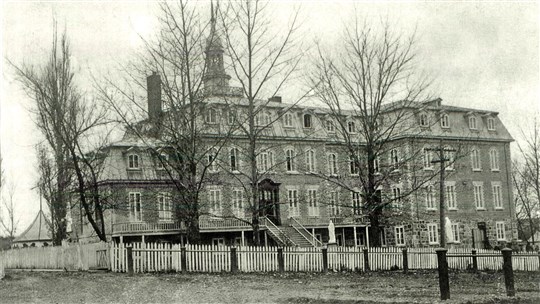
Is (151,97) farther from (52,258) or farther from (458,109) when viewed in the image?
(458,109)

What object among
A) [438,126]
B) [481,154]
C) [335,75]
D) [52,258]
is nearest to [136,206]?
[52,258]

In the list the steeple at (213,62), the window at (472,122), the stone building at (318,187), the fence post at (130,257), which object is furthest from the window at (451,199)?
the fence post at (130,257)

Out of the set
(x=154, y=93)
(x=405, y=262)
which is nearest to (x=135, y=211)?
(x=154, y=93)

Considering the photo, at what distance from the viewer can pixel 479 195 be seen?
164 ft

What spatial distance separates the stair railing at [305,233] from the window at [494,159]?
689 inches

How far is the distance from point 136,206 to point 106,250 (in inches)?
662

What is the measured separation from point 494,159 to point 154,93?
3385cm

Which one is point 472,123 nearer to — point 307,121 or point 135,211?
point 307,121

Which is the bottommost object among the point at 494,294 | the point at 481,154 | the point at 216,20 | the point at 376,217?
the point at 494,294

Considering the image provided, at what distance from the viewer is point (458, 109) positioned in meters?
50.0

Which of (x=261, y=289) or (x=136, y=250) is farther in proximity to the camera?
(x=136, y=250)

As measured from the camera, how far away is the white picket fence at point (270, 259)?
72.8ft

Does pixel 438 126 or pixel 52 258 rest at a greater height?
pixel 438 126

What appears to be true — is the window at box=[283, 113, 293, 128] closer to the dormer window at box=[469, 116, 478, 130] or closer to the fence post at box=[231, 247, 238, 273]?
the dormer window at box=[469, 116, 478, 130]
